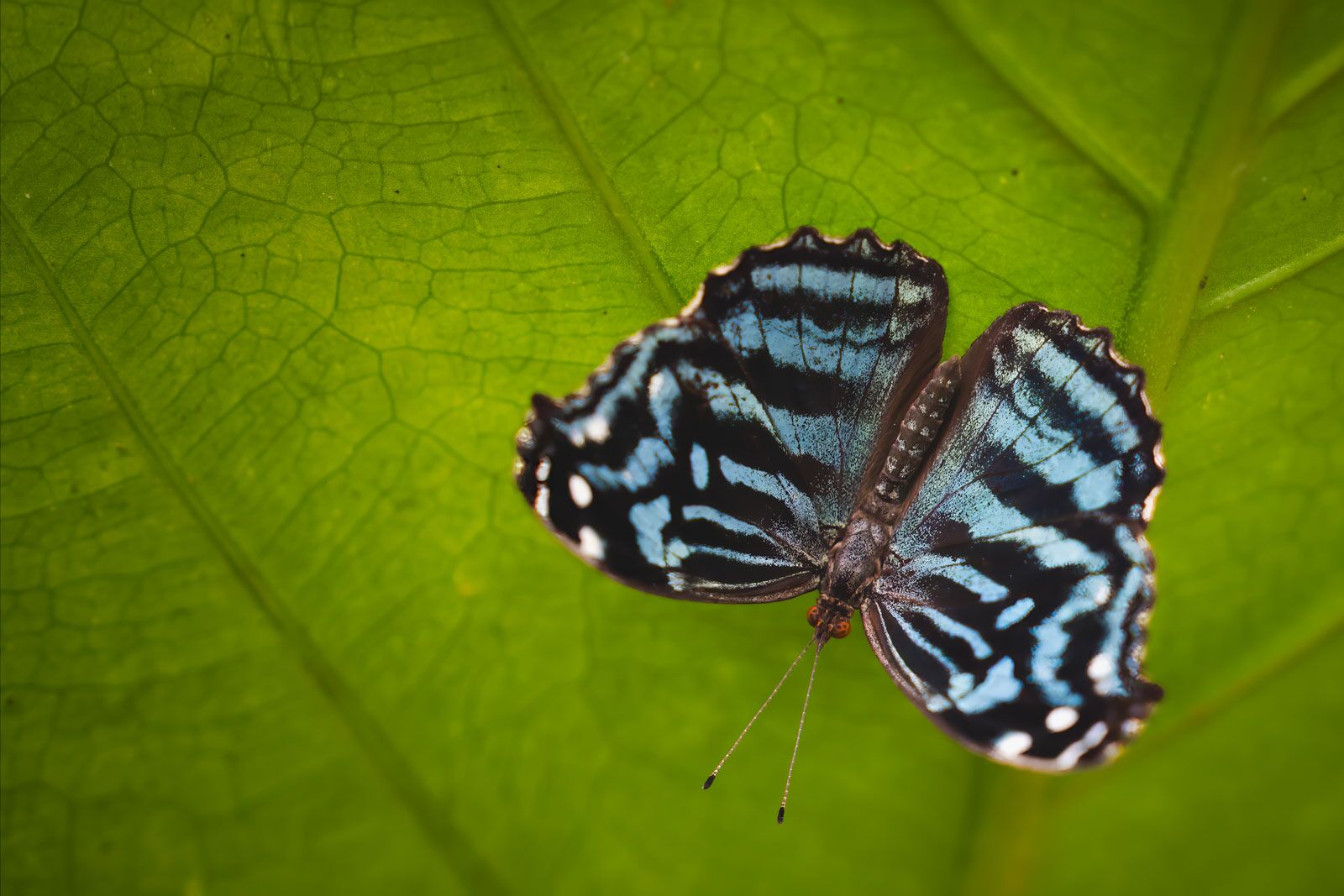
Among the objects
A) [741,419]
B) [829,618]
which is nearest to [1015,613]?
[829,618]

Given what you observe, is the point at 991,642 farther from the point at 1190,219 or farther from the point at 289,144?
the point at 289,144

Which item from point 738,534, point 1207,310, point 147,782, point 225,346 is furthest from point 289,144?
point 1207,310

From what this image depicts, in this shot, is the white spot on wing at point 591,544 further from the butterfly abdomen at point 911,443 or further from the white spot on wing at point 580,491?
the butterfly abdomen at point 911,443

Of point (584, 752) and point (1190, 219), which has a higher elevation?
point (1190, 219)

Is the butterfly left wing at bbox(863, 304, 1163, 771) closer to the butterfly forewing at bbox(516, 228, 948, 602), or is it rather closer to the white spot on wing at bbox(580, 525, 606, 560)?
the butterfly forewing at bbox(516, 228, 948, 602)

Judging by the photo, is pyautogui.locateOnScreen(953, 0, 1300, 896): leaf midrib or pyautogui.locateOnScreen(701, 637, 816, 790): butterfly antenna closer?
pyautogui.locateOnScreen(953, 0, 1300, 896): leaf midrib

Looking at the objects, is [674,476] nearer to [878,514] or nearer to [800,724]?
[878,514]

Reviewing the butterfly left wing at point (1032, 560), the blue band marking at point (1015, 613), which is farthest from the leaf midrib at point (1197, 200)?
the blue band marking at point (1015, 613)

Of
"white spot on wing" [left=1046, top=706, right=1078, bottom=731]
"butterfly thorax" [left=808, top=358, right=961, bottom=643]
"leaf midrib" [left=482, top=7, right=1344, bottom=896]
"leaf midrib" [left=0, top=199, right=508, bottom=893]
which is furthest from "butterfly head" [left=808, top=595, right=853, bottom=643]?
"leaf midrib" [left=0, top=199, right=508, bottom=893]
